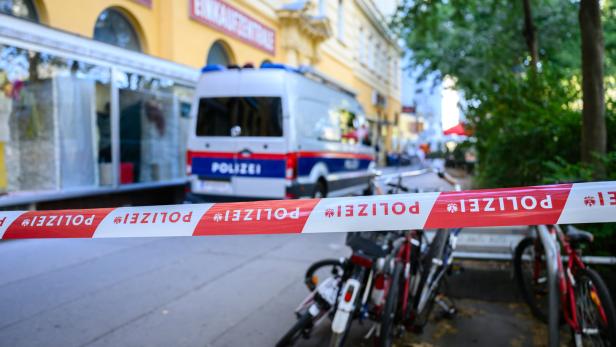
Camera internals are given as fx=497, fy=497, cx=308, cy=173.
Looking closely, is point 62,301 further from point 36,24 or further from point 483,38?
point 483,38

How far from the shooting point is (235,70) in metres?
8.15

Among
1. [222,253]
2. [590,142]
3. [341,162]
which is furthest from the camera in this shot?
[341,162]

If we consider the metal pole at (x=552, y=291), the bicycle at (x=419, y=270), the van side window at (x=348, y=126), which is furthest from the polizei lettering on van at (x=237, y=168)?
the metal pole at (x=552, y=291)

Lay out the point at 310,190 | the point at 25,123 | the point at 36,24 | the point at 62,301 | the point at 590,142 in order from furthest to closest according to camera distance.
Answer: the point at 310,190 < the point at 25,123 < the point at 36,24 < the point at 590,142 < the point at 62,301

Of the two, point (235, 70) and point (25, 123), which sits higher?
point (235, 70)

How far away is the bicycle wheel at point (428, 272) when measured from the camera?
333 cm

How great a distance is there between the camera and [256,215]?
2.12 metres

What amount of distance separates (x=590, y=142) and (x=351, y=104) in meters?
6.88

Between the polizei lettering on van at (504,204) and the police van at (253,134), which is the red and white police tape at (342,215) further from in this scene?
the police van at (253,134)

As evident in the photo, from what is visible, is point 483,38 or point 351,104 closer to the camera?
point 351,104

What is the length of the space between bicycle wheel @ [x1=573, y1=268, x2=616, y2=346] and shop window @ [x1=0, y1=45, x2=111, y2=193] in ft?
23.8

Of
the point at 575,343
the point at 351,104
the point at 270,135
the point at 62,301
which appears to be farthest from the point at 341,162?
the point at 575,343

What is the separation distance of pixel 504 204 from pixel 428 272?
58.9 inches

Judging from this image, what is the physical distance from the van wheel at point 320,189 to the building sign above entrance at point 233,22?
5381 mm
